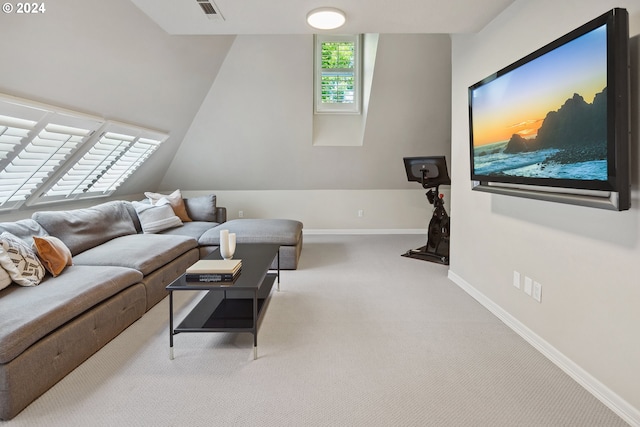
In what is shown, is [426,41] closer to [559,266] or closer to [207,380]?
[559,266]

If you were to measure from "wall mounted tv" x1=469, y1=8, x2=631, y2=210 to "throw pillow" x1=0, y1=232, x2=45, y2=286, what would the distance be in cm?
323

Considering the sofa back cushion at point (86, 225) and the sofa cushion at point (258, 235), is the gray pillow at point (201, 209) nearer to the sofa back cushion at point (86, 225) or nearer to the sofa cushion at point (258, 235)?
the sofa cushion at point (258, 235)

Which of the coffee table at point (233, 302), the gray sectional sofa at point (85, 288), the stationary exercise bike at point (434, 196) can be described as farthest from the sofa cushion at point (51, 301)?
the stationary exercise bike at point (434, 196)

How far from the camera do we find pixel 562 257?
6.94ft

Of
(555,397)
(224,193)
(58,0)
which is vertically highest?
(58,0)

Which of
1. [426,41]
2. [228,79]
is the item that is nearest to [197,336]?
[228,79]

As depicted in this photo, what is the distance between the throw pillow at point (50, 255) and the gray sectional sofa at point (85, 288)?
5cm

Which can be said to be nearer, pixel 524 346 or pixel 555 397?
pixel 555 397

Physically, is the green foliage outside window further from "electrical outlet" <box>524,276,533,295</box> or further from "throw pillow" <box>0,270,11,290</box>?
"throw pillow" <box>0,270,11,290</box>

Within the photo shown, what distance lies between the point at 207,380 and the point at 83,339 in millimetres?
805

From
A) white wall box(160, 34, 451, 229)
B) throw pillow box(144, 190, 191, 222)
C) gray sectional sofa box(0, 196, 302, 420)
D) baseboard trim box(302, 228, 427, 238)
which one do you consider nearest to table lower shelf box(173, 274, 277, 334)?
gray sectional sofa box(0, 196, 302, 420)

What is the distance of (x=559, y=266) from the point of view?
214cm

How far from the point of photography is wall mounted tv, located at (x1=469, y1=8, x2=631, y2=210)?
1.60 meters

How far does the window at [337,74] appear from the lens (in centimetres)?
555
